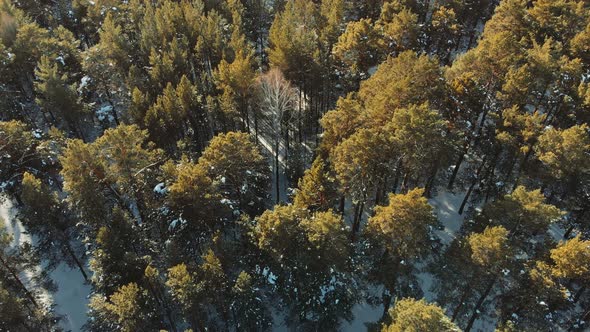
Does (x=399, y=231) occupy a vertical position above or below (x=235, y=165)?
below

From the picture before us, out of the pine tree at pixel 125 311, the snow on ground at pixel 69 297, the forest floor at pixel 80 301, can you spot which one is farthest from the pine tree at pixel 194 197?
the snow on ground at pixel 69 297

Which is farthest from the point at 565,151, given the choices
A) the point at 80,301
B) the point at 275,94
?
the point at 80,301

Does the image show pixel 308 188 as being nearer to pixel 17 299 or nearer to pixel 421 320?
pixel 421 320

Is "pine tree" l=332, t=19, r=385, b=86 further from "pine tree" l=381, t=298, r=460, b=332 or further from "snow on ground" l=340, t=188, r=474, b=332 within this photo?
"pine tree" l=381, t=298, r=460, b=332

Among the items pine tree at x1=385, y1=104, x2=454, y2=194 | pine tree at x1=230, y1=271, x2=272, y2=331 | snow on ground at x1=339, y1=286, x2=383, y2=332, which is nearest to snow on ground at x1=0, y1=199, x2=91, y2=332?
pine tree at x1=230, y1=271, x2=272, y2=331

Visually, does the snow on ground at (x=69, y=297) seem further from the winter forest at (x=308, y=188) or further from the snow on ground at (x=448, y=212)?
the snow on ground at (x=448, y=212)

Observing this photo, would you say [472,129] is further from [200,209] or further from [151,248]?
[151,248]

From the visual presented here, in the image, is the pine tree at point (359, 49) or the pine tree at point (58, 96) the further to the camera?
the pine tree at point (359, 49)

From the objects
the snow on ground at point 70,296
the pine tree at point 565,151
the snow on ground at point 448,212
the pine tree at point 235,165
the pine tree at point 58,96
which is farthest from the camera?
the snow on ground at point 448,212


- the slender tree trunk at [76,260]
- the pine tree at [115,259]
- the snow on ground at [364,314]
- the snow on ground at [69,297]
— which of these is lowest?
the snow on ground at [69,297]
